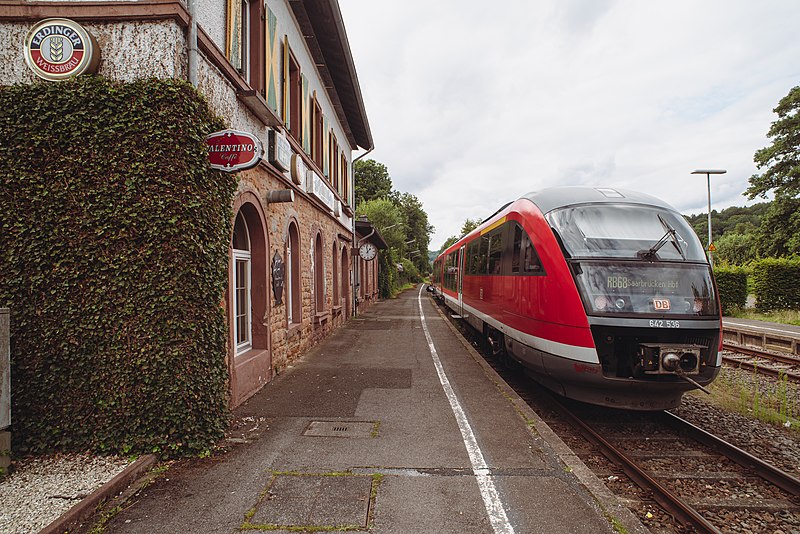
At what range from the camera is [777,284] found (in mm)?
20047

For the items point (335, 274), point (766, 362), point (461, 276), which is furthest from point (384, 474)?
point (335, 274)

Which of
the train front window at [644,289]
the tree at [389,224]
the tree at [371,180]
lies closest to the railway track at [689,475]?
the train front window at [644,289]

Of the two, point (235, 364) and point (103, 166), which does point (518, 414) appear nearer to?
point (235, 364)

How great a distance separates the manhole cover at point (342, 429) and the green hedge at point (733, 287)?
21162 mm

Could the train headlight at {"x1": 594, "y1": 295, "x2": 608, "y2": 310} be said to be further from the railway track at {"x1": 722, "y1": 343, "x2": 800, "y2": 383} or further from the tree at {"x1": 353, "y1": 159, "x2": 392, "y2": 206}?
the tree at {"x1": 353, "y1": 159, "x2": 392, "y2": 206}

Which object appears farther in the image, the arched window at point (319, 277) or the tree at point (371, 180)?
the tree at point (371, 180)

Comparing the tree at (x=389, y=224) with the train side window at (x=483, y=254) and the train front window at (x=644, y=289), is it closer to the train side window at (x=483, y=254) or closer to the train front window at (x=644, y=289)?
the train side window at (x=483, y=254)

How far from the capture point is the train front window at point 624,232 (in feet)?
18.1

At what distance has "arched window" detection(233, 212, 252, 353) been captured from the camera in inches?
272

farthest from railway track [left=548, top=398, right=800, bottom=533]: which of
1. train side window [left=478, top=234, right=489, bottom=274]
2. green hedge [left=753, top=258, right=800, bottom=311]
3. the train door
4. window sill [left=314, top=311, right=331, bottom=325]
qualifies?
green hedge [left=753, top=258, right=800, bottom=311]

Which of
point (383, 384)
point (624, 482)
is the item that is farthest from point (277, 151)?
point (624, 482)

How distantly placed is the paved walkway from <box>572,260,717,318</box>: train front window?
63.7 inches

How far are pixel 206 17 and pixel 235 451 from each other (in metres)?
4.81

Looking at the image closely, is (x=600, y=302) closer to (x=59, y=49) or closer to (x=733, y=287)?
(x=59, y=49)
